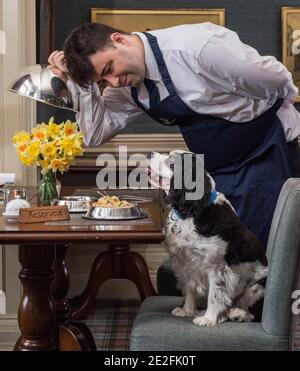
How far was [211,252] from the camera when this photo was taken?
252cm

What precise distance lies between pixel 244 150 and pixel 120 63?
2.14 feet

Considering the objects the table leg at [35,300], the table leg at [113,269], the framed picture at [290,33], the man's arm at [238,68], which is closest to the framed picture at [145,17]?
the framed picture at [290,33]

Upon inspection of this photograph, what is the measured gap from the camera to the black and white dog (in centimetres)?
252

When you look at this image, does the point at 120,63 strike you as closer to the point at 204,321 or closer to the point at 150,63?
the point at 150,63

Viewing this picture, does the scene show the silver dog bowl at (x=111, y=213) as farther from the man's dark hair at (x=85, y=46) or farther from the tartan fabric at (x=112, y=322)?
the tartan fabric at (x=112, y=322)

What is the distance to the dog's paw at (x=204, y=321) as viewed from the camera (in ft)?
8.02

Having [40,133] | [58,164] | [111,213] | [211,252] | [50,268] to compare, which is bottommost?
[50,268]

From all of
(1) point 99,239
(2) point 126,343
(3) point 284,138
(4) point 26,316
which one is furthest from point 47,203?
(2) point 126,343

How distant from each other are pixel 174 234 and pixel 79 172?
8.07ft

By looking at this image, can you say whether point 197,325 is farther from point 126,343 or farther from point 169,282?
point 126,343

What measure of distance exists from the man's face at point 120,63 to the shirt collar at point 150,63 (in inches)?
1.0

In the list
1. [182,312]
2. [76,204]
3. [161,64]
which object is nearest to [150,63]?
[161,64]

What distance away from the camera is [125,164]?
16.1 ft

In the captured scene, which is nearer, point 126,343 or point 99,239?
point 99,239
